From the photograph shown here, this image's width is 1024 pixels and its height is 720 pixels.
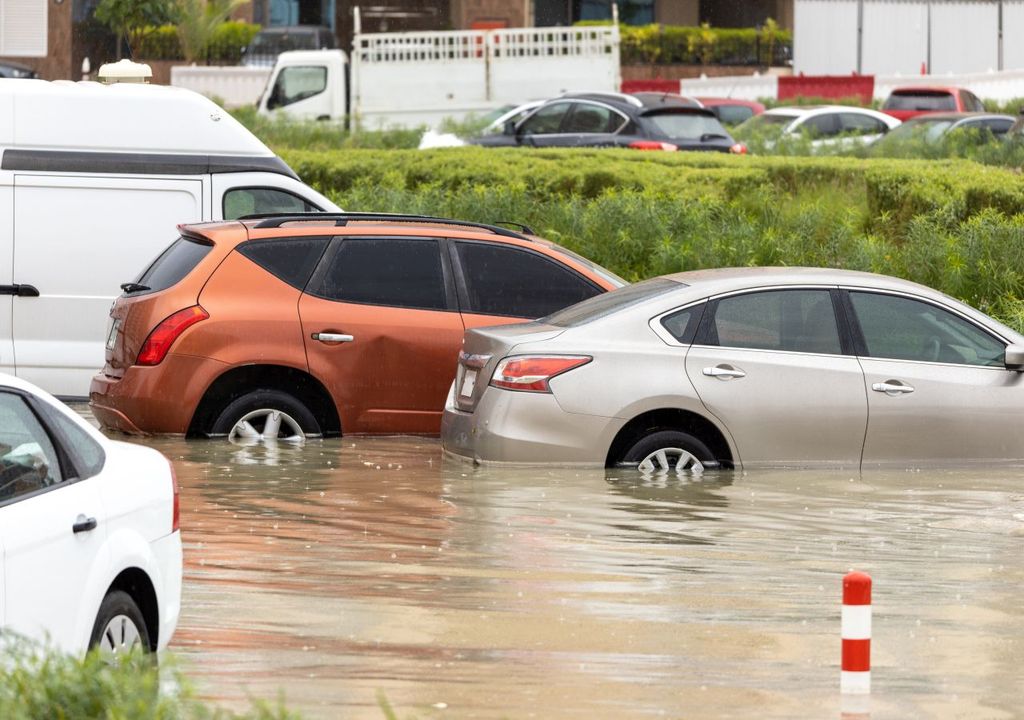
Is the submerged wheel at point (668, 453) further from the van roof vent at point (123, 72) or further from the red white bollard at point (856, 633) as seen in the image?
the van roof vent at point (123, 72)

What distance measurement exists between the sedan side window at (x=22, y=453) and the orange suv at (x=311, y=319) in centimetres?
564

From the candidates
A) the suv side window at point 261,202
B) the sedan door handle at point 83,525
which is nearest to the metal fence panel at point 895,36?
the suv side window at point 261,202

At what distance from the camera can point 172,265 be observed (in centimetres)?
1245

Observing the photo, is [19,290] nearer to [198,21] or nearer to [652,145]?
[652,145]

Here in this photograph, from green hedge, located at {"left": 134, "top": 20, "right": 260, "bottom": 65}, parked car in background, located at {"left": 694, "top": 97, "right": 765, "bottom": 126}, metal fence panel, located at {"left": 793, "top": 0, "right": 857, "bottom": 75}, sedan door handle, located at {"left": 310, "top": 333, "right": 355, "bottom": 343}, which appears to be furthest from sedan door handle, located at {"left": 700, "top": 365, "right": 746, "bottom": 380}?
green hedge, located at {"left": 134, "top": 20, "right": 260, "bottom": 65}

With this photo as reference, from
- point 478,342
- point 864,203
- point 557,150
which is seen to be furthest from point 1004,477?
point 557,150

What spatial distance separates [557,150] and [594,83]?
1472 centimetres

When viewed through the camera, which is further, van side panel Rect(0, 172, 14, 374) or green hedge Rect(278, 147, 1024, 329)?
green hedge Rect(278, 147, 1024, 329)

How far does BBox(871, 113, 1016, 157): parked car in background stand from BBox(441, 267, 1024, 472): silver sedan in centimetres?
1428

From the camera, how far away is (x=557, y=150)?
74.8 ft

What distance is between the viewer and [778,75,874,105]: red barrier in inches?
1748

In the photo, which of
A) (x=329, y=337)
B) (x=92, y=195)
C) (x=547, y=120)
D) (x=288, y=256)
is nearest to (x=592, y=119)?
(x=547, y=120)

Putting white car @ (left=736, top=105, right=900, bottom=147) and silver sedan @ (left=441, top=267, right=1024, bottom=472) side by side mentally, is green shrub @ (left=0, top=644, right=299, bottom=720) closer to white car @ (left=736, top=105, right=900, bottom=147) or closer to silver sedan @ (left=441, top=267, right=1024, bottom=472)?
silver sedan @ (left=441, top=267, right=1024, bottom=472)

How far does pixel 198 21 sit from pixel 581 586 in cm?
4323
